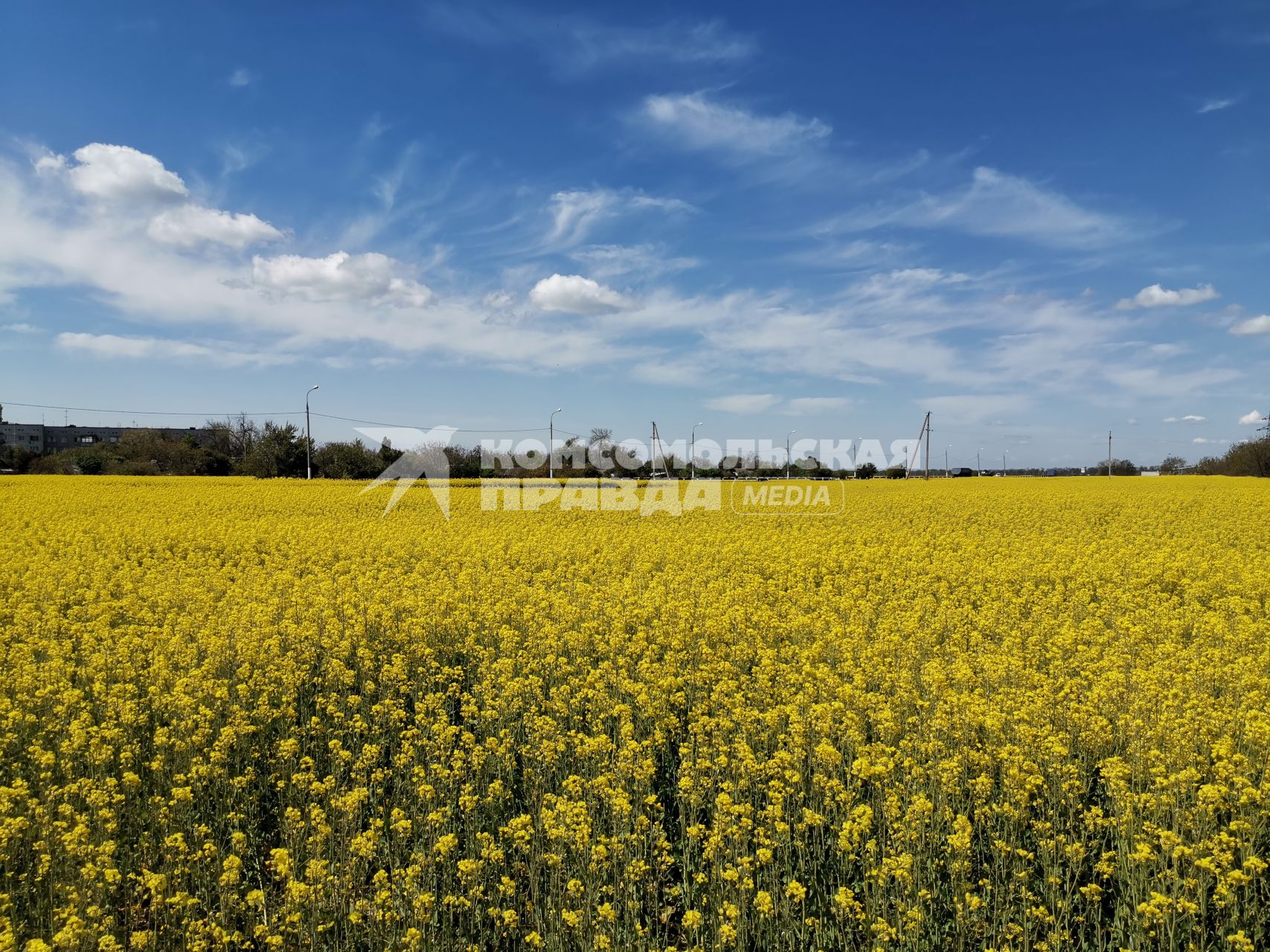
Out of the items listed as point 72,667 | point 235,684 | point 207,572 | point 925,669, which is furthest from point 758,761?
point 207,572

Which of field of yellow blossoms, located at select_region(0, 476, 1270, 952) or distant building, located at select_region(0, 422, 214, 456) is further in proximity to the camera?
distant building, located at select_region(0, 422, 214, 456)

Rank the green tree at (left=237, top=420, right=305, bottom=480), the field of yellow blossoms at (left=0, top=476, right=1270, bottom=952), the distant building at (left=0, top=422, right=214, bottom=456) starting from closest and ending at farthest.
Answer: the field of yellow blossoms at (left=0, top=476, right=1270, bottom=952) < the green tree at (left=237, top=420, right=305, bottom=480) < the distant building at (left=0, top=422, right=214, bottom=456)

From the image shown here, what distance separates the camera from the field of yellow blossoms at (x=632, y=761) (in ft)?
14.6

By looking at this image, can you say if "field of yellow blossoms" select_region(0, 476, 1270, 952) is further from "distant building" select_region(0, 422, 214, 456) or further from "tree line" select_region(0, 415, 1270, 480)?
"distant building" select_region(0, 422, 214, 456)

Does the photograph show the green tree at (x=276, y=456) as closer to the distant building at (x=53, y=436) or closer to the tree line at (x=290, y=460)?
the tree line at (x=290, y=460)

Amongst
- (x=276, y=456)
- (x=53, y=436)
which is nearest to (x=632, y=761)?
(x=276, y=456)

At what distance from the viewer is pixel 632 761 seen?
560 cm

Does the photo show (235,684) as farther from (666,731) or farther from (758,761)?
(758,761)

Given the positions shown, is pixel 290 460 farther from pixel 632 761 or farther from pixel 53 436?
pixel 53 436

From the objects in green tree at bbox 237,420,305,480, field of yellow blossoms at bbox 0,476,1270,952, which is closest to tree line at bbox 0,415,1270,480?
green tree at bbox 237,420,305,480

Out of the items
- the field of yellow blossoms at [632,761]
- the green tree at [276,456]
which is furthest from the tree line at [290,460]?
the field of yellow blossoms at [632,761]

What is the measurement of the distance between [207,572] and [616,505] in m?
17.6

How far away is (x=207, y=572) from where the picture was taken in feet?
42.4

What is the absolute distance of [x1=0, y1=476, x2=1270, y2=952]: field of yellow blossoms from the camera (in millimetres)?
4457
